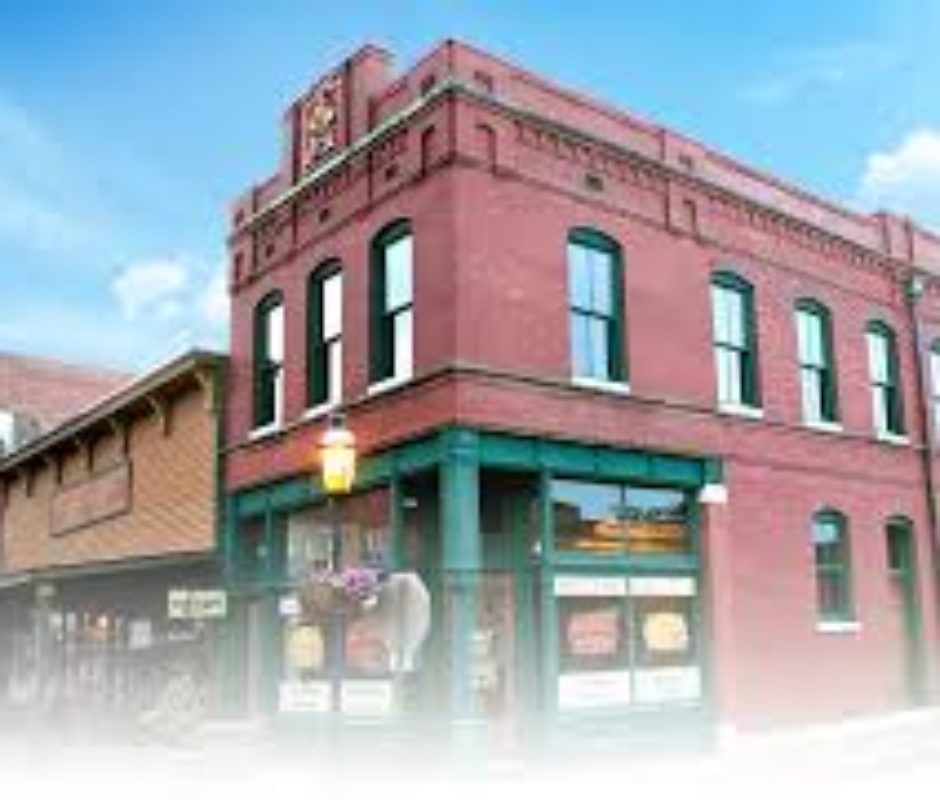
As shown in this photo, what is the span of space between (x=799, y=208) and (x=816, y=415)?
12.1 ft

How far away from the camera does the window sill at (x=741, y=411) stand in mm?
19502

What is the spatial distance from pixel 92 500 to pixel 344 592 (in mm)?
16148

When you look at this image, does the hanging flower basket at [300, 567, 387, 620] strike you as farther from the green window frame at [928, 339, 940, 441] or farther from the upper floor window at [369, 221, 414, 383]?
the green window frame at [928, 339, 940, 441]

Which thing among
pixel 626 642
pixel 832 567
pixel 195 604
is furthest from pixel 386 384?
pixel 832 567

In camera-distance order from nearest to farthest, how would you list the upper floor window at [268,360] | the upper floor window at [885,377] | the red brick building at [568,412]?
the red brick building at [568,412]
the upper floor window at [268,360]
the upper floor window at [885,377]

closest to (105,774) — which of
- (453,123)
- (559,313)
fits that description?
(559,313)

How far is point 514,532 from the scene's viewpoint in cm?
1678

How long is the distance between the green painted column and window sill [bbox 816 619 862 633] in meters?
7.27

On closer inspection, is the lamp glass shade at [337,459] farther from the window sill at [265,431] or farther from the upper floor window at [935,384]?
the upper floor window at [935,384]

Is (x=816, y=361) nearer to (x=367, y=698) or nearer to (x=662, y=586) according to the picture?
(x=662, y=586)

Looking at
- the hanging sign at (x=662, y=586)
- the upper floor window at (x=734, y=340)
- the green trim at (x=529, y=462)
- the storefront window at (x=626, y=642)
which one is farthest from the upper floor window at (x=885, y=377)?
the storefront window at (x=626, y=642)

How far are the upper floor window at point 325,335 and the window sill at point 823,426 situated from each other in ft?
26.2

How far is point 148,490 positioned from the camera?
→ 24281mm

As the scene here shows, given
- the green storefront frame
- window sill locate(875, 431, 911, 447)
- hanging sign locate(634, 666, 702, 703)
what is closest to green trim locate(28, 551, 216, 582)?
the green storefront frame
